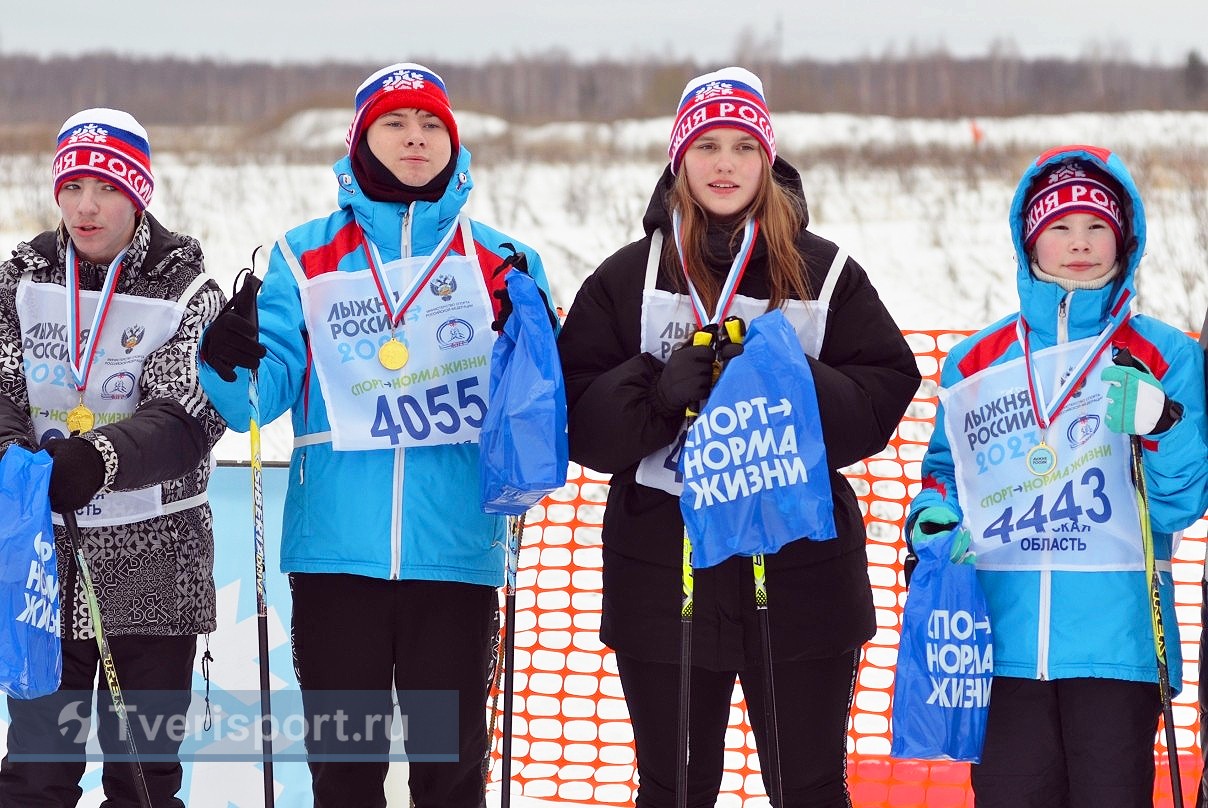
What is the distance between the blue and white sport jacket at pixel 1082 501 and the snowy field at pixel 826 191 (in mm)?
5926

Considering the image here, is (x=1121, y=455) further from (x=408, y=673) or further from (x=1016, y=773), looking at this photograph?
(x=408, y=673)

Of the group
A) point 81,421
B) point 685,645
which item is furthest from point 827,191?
point 685,645

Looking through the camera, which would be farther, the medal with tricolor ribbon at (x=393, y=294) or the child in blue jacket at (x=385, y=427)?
the medal with tricolor ribbon at (x=393, y=294)

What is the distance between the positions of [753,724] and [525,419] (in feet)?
2.73

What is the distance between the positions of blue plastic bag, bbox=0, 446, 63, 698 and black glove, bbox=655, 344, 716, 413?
1344 millimetres

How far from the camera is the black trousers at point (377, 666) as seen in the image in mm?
3018

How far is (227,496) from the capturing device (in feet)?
13.8

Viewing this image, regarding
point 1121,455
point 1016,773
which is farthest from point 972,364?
point 1016,773

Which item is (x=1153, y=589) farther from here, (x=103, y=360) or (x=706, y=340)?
(x=103, y=360)

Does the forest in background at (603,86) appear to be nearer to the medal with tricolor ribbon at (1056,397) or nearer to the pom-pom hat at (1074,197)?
the pom-pom hat at (1074,197)

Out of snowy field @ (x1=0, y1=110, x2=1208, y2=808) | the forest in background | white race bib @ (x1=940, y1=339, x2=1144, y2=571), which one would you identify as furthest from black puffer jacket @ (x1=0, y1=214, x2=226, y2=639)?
the forest in background

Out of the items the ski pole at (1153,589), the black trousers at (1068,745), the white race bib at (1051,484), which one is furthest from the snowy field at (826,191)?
the ski pole at (1153,589)

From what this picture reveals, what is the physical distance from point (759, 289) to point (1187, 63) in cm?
2106

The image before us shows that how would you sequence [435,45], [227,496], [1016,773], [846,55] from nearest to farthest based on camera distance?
1. [1016,773]
2. [227,496]
3. [846,55]
4. [435,45]
